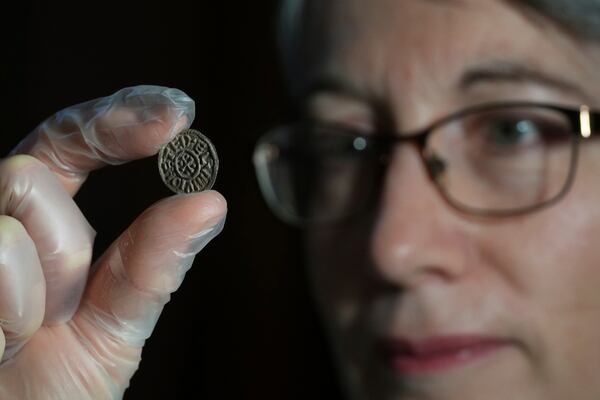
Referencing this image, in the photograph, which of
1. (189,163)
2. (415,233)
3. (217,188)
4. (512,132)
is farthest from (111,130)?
(217,188)

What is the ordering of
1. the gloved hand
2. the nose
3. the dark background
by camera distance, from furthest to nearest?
the dark background
the nose
the gloved hand

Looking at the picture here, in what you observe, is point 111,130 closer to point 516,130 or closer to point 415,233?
point 415,233

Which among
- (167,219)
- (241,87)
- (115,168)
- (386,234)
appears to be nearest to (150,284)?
(167,219)

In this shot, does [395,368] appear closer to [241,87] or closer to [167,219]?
[167,219]

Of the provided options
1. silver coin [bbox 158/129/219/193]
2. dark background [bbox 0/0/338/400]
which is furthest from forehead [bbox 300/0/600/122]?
dark background [bbox 0/0/338/400]

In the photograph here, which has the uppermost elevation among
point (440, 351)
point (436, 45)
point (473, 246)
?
point (436, 45)

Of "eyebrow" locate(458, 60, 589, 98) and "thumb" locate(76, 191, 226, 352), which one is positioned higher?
"eyebrow" locate(458, 60, 589, 98)

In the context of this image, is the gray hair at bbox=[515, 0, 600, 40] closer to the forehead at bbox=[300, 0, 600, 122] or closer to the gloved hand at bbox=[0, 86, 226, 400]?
the forehead at bbox=[300, 0, 600, 122]
